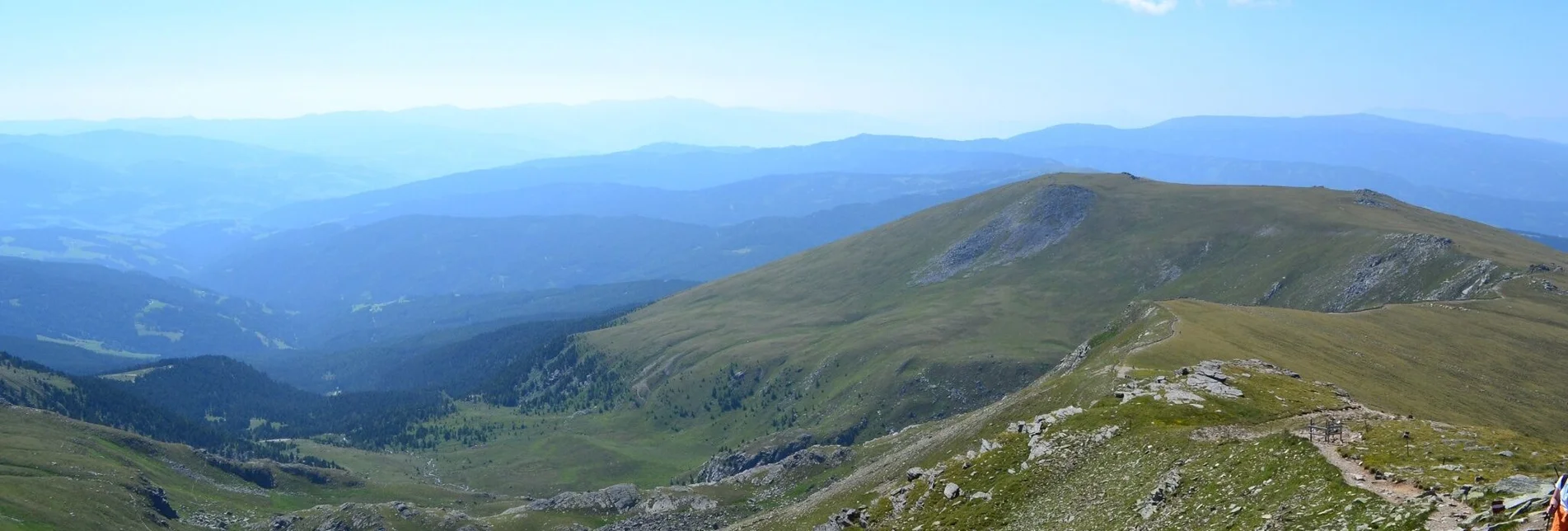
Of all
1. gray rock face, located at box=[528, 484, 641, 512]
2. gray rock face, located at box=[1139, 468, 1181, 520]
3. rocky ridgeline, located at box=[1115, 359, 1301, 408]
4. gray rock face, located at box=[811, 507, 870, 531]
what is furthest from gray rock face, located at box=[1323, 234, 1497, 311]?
gray rock face, located at box=[1139, 468, 1181, 520]

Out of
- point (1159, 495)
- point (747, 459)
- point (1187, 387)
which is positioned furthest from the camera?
point (747, 459)

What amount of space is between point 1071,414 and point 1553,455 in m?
31.2

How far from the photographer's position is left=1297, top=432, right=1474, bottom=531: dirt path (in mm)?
36250

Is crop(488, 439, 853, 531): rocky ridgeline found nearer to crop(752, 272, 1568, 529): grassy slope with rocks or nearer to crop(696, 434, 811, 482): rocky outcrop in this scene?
crop(752, 272, 1568, 529): grassy slope with rocks

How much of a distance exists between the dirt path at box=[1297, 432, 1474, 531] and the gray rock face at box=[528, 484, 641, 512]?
111092 mm

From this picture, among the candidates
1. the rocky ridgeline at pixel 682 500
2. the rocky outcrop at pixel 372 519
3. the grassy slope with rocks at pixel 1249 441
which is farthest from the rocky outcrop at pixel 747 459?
the rocky outcrop at pixel 372 519

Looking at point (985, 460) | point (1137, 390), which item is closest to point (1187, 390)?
point (1137, 390)

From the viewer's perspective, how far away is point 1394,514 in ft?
126

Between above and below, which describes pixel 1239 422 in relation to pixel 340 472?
above

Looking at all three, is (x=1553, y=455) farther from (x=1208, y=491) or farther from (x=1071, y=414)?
(x=1071, y=414)

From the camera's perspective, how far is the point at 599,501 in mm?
144750

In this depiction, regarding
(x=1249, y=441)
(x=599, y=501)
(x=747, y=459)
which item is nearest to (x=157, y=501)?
(x=599, y=501)

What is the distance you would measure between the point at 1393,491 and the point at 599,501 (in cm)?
12120

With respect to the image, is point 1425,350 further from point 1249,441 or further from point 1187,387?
point 1249,441
